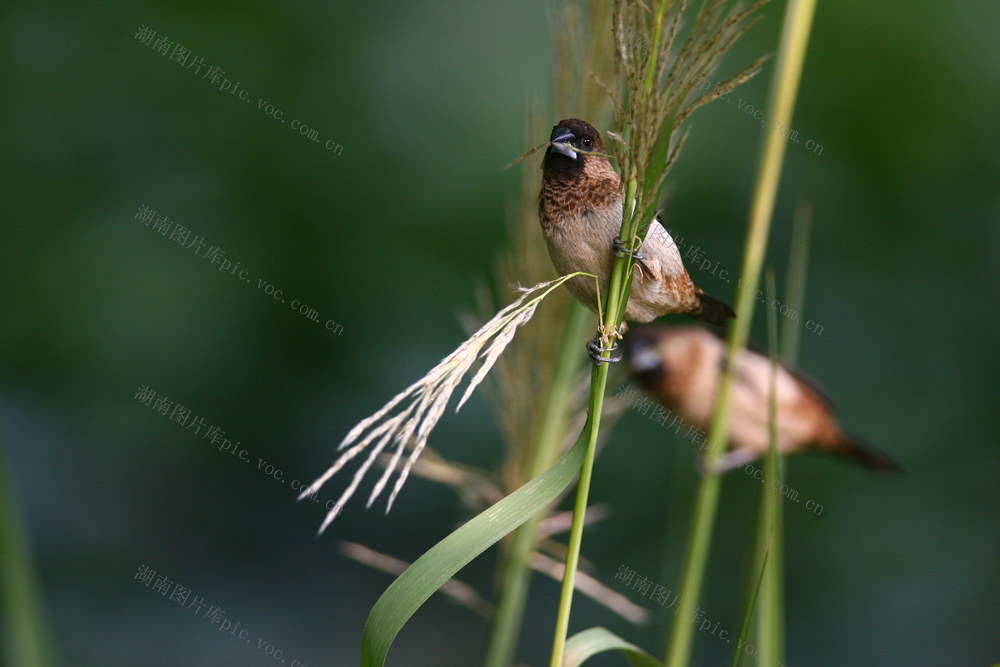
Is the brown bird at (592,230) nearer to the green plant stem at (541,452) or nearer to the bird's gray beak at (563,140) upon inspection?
the bird's gray beak at (563,140)

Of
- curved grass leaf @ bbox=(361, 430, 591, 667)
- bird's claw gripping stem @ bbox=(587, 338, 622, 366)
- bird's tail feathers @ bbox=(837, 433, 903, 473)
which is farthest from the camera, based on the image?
bird's tail feathers @ bbox=(837, 433, 903, 473)

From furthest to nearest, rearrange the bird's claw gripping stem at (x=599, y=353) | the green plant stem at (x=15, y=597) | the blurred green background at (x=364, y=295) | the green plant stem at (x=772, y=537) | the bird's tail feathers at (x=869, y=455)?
1. the bird's tail feathers at (x=869, y=455)
2. the blurred green background at (x=364, y=295)
3. the green plant stem at (x=15, y=597)
4. the green plant stem at (x=772, y=537)
5. the bird's claw gripping stem at (x=599, y=353)

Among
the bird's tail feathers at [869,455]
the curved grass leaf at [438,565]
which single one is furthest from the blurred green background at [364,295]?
the curved grass leaf at [438,565]

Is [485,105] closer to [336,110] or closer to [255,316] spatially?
[336,110]

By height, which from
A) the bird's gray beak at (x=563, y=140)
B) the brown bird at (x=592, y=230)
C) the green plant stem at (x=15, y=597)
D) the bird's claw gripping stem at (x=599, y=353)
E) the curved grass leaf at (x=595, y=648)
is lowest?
the green plant stem at (x=15, y=597)

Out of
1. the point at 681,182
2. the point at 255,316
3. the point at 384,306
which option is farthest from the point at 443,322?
the point at 681,182

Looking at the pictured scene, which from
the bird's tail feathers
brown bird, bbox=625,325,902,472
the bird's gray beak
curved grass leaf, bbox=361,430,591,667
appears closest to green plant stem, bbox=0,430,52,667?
curved grass leaf, bbox=361,430,591,667

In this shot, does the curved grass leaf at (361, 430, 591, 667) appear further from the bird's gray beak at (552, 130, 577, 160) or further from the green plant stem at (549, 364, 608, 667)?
the bird's gray beak at (552, 130, 577, 160)
